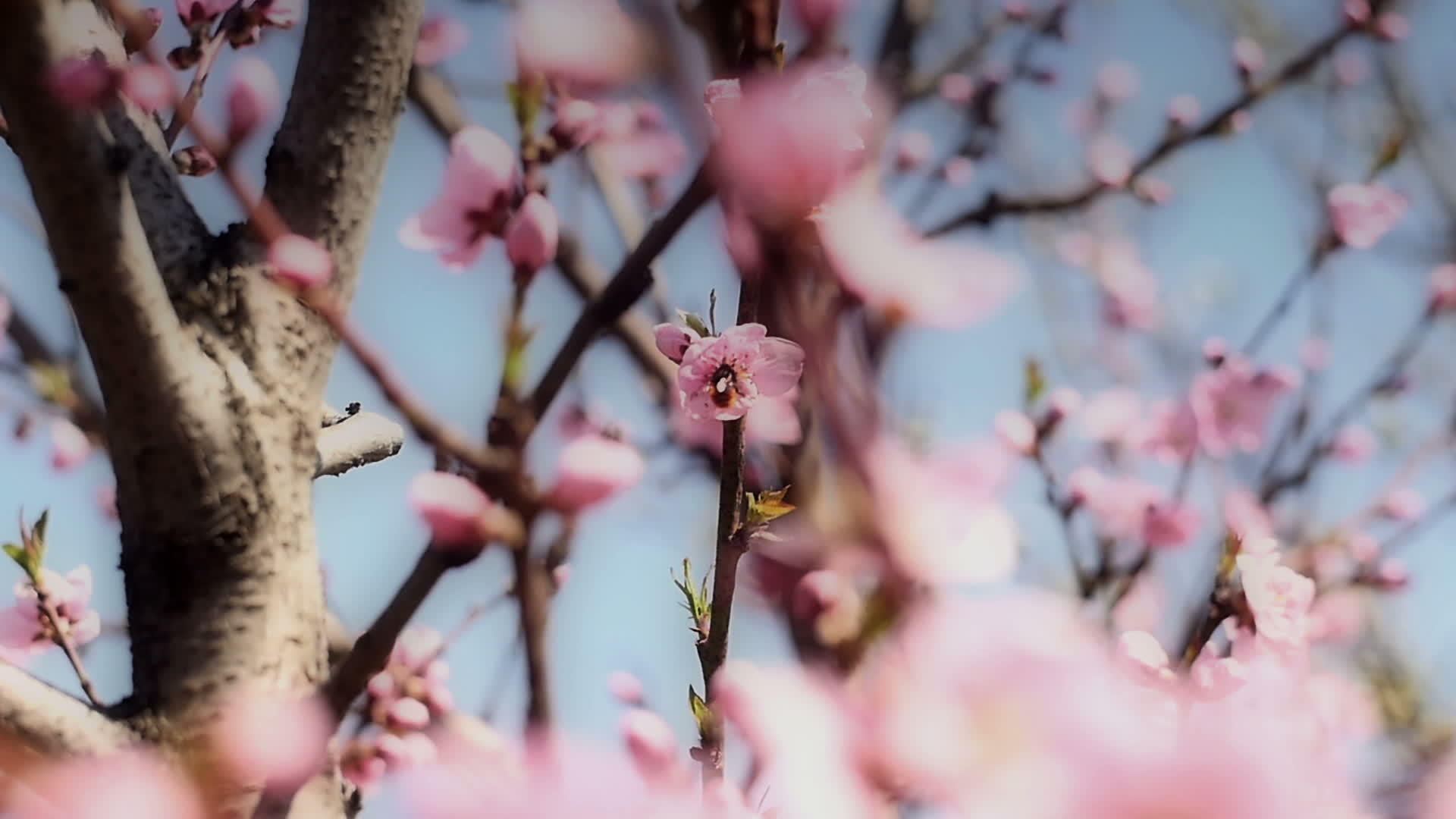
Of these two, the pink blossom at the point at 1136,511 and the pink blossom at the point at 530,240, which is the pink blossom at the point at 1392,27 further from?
the pink blossom at the point at 530,240

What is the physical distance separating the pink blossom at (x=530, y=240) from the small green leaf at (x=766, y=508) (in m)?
0.15

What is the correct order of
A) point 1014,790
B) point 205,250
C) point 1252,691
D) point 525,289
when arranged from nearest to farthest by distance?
point 1014,790
point 525,289
point 1252,691
point 205,250

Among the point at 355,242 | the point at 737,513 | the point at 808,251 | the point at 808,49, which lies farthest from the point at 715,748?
the point at 355,242

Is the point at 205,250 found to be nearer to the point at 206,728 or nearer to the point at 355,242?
the point at 355,242

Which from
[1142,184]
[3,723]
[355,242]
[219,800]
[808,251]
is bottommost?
[1142,184]

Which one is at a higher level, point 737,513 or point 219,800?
point 737,513

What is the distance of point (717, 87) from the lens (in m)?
0.32

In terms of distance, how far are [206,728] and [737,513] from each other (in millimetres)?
435

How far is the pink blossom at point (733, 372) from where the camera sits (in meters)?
0.41

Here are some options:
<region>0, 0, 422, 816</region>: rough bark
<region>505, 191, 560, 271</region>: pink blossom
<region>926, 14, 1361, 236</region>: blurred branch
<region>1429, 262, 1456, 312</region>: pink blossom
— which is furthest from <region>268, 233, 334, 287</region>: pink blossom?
<region>1429, 262, 1456, 312</region>: pink blossom

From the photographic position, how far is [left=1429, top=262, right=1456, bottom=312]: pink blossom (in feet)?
5.40

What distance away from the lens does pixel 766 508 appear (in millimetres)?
383

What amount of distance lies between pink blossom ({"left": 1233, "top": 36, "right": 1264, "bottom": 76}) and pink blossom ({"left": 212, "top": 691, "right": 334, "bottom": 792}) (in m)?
1.67

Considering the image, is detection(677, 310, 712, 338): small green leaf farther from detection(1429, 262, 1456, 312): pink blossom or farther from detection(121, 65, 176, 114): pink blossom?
detection(1429, 262, 1456, 312): pink blossom
